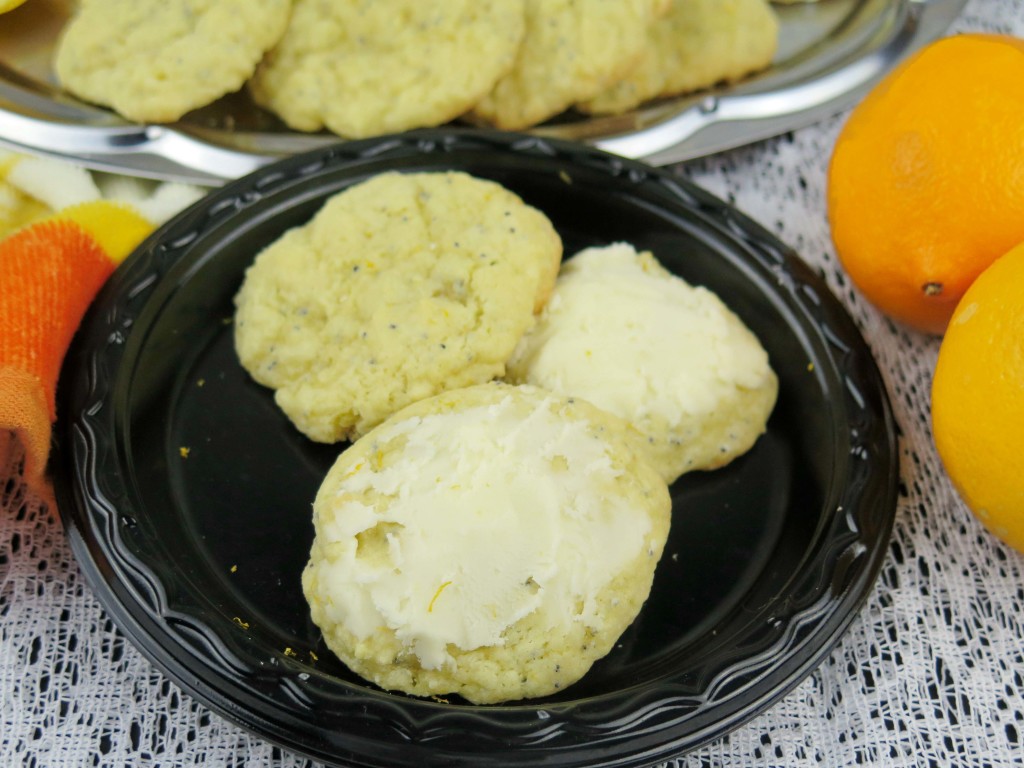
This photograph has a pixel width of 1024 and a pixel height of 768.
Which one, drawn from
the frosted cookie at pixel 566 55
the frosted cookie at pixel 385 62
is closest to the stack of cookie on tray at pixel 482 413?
the frosted cookie at pixel 385 62

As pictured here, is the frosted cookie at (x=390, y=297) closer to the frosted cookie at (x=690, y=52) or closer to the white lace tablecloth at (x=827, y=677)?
the white lace tablecloth at (x=827, y=677)

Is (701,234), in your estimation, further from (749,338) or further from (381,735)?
(381,735)

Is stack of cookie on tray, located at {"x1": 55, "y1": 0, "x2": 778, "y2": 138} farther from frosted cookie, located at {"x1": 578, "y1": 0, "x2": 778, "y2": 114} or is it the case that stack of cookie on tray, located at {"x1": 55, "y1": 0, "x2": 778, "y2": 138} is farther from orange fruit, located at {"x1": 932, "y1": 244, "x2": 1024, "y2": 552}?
orange fruit, located at {"x1": 932, "y1": 244, "x2": 1024, "y2": 552}

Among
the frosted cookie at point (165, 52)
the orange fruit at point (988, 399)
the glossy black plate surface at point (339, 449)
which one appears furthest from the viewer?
the frosted cookie at point (165, 52)

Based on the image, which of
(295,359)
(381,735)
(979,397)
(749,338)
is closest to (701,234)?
(749,338)

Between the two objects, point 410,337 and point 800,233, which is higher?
point 410,337

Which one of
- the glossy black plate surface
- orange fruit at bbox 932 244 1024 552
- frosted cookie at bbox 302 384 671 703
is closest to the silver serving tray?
the glossy black plate surface

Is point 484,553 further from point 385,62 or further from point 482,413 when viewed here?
point 385,62
